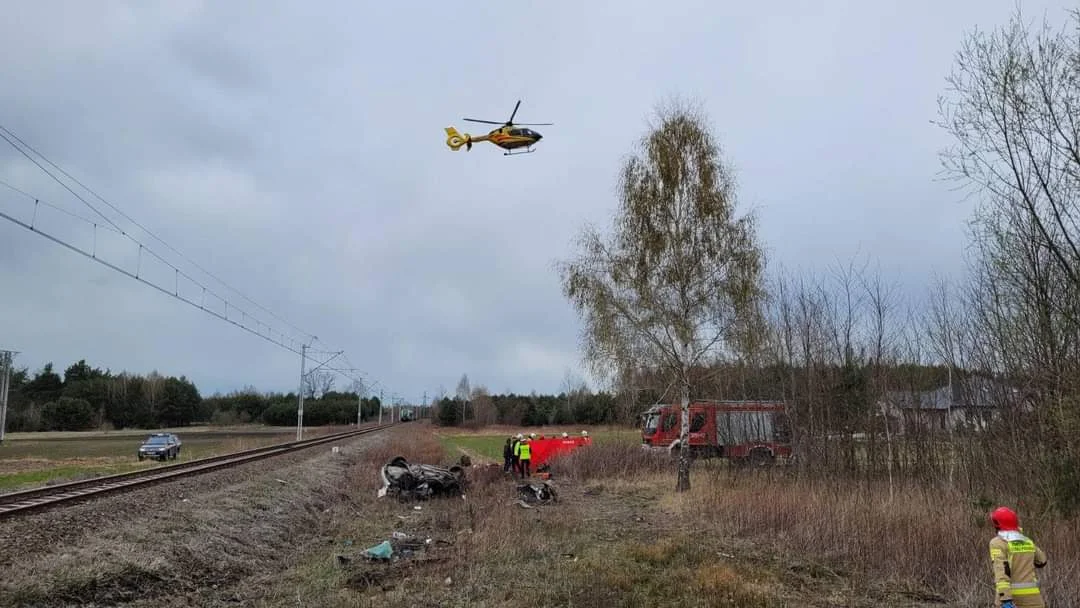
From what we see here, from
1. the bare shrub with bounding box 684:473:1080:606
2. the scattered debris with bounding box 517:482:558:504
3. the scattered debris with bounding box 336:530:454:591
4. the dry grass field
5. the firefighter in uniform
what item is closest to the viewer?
the firefighter in uniform

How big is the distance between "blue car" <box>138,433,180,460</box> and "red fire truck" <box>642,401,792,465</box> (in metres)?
25.0

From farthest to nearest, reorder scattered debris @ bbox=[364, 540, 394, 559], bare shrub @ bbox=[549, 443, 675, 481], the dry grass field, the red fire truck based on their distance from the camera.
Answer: bare shrub @ bbox=[549, 443, 675, 481] → the red fire truck → scattered debris @ bbox=[364, 540, 394, 559] → the dry grass field

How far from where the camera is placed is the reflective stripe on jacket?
5.82 meters

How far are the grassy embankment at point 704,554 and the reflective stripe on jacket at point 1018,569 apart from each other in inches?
68.7

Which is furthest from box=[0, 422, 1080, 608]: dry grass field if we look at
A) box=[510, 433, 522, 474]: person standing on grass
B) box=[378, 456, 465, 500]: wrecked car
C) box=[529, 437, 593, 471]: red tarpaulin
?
box=[529, 437, 593, 471]: red tarpaulin

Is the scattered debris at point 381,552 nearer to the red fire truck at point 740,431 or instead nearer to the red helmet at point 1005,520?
the red helmet at point 1005,520

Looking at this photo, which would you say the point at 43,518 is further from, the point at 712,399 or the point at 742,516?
the point at 712,399

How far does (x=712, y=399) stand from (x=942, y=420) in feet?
31.0

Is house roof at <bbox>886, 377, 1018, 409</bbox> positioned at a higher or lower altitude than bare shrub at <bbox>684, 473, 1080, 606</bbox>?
higher

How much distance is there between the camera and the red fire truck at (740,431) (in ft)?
62.2

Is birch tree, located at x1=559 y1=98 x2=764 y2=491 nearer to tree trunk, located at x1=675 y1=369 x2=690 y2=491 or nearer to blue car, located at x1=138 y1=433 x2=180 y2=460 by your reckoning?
tree trunk, located at x1=675 y1=369 x2=690 y2=491

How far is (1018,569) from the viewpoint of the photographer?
19.3ft

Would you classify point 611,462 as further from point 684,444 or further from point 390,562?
point 390,562

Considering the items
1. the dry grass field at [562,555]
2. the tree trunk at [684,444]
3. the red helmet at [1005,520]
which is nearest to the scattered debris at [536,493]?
the dry grass field at [562,555]
